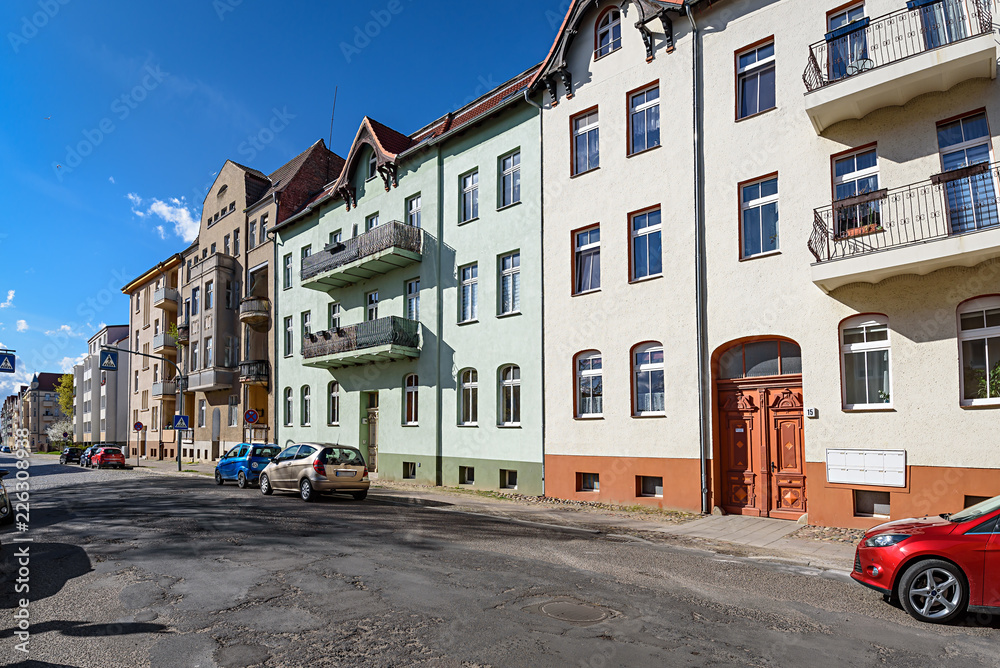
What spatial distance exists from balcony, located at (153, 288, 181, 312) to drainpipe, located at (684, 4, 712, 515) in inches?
1667

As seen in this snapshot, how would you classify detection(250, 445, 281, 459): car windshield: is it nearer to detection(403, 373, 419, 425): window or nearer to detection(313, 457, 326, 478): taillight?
detection(403, 373, 419, 425): window

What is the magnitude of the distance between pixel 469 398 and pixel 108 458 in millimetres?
28873

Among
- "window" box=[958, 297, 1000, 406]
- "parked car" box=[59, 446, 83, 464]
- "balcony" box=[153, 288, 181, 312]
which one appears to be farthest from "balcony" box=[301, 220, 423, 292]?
"parked car" box=[59, 446, 83, 464]

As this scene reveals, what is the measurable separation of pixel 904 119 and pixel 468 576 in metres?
11.3

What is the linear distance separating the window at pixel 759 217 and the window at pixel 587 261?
402cm

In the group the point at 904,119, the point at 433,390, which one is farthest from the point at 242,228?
the point at 904,119

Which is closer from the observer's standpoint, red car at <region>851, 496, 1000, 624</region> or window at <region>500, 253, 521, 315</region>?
red car at <region>851, 496, 1000, 624</region>

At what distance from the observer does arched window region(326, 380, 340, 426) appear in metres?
27.8

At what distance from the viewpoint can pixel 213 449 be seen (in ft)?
126

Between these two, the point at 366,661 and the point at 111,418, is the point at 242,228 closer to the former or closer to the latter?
the point at 366,661

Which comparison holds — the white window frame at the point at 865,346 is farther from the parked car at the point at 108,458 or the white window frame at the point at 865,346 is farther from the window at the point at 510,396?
the parked car at the point at 108,458

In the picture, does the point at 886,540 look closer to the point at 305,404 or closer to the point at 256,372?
the point at 305,404

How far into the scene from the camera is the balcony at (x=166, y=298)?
156 feet

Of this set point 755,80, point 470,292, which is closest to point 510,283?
point 470,292
